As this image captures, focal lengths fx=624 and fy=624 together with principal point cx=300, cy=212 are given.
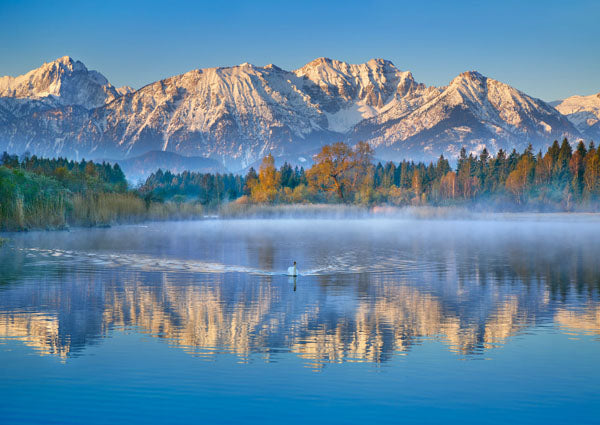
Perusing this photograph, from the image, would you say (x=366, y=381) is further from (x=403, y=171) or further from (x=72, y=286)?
(x=403, y=171)

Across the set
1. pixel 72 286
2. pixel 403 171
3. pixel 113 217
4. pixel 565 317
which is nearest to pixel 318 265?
pixel 72 286

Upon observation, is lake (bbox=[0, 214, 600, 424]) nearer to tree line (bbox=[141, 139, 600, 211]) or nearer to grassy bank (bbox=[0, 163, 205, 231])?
grassy bank (bbox=[0, 163, 205, 231])

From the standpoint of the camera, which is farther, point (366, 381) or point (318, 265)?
point (318, 265)

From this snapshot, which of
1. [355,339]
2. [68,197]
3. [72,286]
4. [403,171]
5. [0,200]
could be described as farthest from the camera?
[403,171]

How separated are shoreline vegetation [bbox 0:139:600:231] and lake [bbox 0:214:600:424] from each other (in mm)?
22916

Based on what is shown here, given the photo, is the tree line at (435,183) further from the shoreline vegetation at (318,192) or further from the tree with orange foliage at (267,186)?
the shoreline vegetation at (318,192)

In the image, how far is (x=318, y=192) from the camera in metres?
87.6

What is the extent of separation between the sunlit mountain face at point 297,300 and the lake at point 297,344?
7cm

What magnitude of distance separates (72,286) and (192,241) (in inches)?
780

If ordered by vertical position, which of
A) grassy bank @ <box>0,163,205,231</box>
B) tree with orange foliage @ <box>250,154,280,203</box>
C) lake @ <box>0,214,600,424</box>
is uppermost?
tree with orange foliage @ <box>250,154,280,203</box>

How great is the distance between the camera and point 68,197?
168 feet

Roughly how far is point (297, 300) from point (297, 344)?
5.11 m

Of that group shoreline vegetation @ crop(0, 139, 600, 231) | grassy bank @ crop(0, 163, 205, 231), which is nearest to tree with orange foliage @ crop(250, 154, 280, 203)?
shoreline vegetation @ crop(0, 139, 600, 231)

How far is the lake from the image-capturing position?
9055 mm
